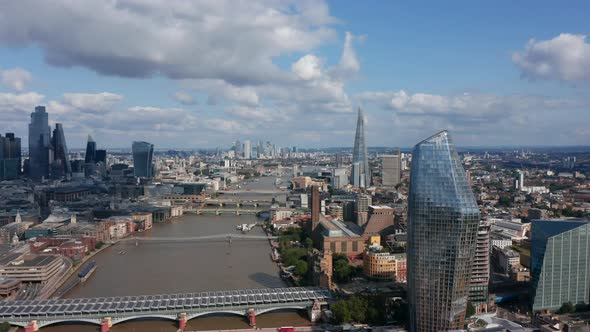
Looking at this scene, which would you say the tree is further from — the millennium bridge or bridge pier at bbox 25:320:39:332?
bridge pier at bbox 25:320:39:332

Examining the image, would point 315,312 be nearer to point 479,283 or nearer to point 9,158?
point 479,283

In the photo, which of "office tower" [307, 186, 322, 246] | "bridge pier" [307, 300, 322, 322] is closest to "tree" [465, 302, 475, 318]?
"bridge pier" [307, 300, 322, 322]

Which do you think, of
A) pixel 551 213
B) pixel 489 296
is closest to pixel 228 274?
pixel 489 296

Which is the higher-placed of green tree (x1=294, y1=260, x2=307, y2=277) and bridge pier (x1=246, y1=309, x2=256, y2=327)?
green tree (x1=294, y1=260, x2=307, y2=277)

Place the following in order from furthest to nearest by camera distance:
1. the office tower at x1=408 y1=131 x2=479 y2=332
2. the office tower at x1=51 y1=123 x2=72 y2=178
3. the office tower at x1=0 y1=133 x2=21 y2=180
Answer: the office tower at x1=51 y1=123 x2=72 y2=178, the office tower at x1=0 y1=133 x2=21 y2=180, the office tower at x1=408 y1=131 x2=479 y2=332

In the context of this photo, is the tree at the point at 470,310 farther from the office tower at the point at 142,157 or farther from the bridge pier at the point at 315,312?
the office tower at the point at 142,157

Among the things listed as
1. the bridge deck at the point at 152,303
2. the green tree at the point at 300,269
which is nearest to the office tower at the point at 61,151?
the green tree at the point at 300,269

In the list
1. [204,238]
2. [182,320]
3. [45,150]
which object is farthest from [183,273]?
[45,150]
